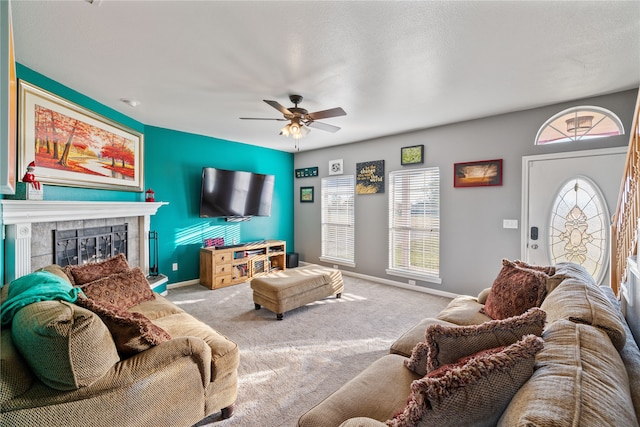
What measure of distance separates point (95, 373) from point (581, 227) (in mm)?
4503

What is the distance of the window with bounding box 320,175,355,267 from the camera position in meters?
5.47

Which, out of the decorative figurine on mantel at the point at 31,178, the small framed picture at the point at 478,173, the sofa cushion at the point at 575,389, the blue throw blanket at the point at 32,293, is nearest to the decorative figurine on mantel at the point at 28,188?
the decorative figurine on mantel at the point at 31,178

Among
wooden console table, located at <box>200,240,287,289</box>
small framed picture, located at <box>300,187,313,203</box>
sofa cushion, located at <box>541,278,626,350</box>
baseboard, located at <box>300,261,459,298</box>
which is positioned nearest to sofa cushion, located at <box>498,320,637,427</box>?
sofa cushion, located at <box>541,278,626,350</box>

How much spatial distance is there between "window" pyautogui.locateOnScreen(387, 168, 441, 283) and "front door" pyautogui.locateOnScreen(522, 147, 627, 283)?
3.80 ft

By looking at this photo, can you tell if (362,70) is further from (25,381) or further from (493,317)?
(25,381)

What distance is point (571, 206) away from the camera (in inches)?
126

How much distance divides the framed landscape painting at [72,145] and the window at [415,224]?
13.4ft

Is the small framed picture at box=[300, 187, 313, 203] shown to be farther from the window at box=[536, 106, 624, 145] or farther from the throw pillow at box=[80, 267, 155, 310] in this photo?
the window at box=[536, 106, 624, 145]

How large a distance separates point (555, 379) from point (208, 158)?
207 inches

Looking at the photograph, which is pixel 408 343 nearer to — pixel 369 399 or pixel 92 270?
pixel 369 399

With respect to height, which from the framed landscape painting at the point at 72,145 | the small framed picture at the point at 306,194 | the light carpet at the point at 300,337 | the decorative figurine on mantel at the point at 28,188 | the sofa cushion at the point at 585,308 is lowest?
→ the light carpet at the point at 300,337

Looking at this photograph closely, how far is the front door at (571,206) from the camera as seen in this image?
300cm

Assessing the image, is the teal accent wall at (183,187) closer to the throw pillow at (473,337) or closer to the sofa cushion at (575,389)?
the throw pillow at (473,337)

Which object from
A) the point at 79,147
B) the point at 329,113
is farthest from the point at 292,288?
the point at 79,147
